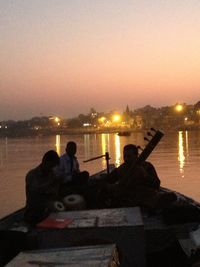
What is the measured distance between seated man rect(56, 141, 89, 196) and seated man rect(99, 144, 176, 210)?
1.03m

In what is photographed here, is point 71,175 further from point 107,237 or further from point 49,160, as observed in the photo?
point 107,237

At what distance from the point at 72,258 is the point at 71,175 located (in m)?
6.23

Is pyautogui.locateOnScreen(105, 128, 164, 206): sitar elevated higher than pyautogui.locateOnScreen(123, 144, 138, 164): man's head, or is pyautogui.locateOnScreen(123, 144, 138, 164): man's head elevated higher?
pyautogui.locateOnScreen(123, 144, 138, 164): man's head

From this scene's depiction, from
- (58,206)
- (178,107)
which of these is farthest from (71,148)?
(178,107)

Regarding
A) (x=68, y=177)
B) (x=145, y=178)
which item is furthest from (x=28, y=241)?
(x=68, y=177)

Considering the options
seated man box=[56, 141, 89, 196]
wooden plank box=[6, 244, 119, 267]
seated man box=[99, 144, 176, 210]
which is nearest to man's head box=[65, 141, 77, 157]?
seated man box=[56, 141, 89, 196]

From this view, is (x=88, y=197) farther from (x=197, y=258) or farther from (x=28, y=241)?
(x=197, y=258)

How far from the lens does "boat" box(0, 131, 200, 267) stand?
Result: 5.12m

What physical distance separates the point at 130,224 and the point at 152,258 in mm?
1415

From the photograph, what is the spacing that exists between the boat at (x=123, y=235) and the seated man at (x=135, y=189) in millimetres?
490

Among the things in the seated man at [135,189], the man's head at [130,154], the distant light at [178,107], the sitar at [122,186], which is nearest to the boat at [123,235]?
the seated man at [135,189]

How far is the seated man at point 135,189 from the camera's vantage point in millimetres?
7852

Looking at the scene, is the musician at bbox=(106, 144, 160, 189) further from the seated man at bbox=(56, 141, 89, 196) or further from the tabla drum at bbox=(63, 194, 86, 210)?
the seated man at bbox=(56, 141, 89, 196)

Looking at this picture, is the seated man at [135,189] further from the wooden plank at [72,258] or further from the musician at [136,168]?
the wooden plank at [72,258]
